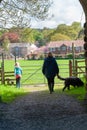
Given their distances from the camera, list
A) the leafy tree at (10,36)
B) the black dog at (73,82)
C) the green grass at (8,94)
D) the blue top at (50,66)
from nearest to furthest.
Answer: the green grass at (8,94)
the blue top at (50,66)
the black dog at (73,82)
the leafy tree at (10,36)

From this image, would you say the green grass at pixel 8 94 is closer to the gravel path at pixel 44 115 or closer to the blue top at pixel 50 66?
the gravel path at pixel 44 115

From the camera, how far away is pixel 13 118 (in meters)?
13.1

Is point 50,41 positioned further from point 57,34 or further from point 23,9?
point 23,9

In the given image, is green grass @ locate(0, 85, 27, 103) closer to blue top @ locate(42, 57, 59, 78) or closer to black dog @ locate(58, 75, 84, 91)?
blue top @ locate(42, 57, 59, 78)

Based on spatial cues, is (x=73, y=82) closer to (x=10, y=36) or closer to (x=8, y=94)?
(x=8, y=94)

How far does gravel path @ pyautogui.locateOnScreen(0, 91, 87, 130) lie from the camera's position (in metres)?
11.8

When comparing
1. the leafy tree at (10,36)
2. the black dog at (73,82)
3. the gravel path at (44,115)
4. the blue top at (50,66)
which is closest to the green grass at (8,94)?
the gravel path at (44,115)

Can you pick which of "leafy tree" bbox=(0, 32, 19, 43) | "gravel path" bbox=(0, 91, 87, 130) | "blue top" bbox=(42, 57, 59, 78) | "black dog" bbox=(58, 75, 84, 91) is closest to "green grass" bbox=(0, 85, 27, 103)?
"gravel path" bbox=(0, 91, 87, 130)

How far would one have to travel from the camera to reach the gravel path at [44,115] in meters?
11.8

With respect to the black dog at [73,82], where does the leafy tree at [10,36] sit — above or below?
above

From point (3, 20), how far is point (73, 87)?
584cm

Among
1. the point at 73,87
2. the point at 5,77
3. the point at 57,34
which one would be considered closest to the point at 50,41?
the point at 57,34

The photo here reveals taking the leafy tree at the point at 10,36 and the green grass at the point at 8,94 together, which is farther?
the leafy tree at the point at 10,36

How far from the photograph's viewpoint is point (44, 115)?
1359cm
